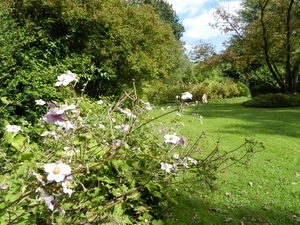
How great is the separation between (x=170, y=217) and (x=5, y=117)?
7.94 ft

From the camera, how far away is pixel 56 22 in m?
5.91

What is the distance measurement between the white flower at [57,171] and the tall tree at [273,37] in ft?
46.3

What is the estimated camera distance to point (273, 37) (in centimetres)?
1333

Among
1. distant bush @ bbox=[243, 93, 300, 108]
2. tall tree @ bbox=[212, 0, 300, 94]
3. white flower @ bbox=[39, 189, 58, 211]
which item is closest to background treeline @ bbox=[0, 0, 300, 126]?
white flower @ bbox=[39, 189, 58, 211]

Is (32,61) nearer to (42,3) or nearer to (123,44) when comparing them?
(42,3)

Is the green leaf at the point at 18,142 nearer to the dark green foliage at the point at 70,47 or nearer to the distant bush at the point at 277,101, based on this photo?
the dark green foliage at the point at 70,47

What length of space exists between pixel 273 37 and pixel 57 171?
1431 centimetres

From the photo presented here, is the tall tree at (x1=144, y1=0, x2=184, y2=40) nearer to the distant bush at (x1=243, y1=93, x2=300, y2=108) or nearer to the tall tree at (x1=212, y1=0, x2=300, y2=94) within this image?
the tall tree at (x1=212, y1=0, x2=300, y2=94)

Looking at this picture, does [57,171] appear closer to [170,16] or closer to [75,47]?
[75,47]

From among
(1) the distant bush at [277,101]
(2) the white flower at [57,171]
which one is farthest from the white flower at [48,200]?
(1) the distant bush at [277,101]

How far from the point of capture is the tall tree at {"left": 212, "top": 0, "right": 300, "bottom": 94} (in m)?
13.3

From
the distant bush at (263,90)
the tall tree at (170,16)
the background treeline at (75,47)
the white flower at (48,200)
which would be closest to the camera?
the white flower at (48,200)

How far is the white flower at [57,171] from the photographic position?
0.83 metres

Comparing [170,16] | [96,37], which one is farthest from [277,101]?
[170,16]
